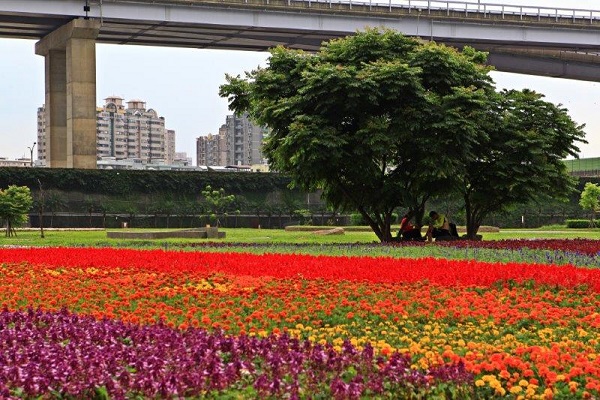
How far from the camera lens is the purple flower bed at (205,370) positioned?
7.49 m

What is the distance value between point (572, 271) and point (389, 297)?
153 inches

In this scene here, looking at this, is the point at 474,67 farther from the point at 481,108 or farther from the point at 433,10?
the point at 433,10

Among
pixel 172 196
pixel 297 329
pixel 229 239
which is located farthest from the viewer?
pixel 172 196

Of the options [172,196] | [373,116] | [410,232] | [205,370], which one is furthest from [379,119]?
[172,196]

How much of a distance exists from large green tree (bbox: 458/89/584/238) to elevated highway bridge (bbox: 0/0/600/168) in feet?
122

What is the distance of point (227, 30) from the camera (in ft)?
227

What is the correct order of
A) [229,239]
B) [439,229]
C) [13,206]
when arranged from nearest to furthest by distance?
[439,229] < [229,239] < [13,206]

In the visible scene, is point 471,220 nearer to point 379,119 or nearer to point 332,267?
point 379,119

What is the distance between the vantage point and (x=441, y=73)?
3009cm

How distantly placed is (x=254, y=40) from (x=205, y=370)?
67187 millimetres

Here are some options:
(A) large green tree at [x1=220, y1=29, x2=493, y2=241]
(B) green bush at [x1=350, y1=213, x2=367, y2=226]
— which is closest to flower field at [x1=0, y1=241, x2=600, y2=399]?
(A) large green tree at [x1=220, y1=29, x2=493, y2=241]

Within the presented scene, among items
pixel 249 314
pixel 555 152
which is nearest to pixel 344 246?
pixel 555 152

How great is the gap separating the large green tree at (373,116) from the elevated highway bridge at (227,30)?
112 ft

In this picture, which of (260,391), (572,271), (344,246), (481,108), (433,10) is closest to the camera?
(260,391)
